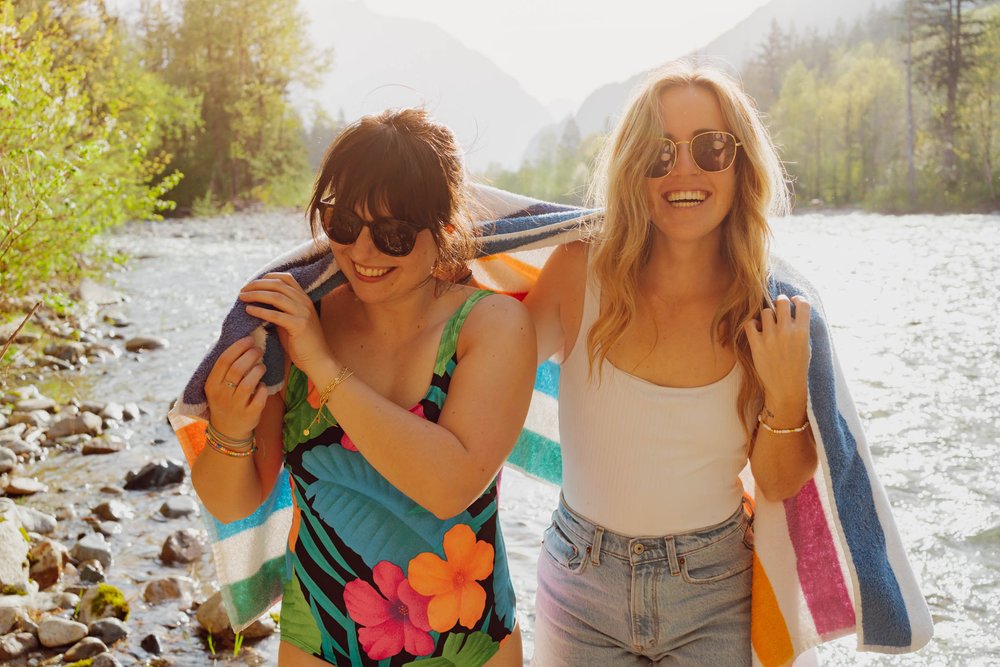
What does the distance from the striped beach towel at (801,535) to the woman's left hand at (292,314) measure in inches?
4.0

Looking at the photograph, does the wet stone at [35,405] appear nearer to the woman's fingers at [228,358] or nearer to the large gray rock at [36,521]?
the large gray rock at [36,521]

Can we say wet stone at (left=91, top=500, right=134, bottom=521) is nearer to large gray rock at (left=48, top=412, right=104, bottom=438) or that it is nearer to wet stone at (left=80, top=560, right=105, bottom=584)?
A: wet stone at (left=80, top=560, right=105, bottom=584)

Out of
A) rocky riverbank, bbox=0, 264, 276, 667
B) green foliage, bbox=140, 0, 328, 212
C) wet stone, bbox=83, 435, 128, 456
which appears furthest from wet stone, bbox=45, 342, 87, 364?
green foliage, bbox=140, 0, 328, 212

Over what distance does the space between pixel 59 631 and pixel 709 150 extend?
2853mm

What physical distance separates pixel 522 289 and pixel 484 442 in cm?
72

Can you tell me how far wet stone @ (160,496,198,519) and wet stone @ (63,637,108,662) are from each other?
1563mm

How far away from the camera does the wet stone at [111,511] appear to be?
4848 millimetres

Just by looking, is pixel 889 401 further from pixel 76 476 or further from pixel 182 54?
pixel 182 54

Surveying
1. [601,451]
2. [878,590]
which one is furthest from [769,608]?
[601,451]

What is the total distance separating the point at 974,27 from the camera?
→ 30.8m

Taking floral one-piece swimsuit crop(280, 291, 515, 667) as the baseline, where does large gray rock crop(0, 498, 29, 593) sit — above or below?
below

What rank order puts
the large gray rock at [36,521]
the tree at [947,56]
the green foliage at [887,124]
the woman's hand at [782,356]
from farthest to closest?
1. the tree at [947,56]
2. the green foliage at [887,124]
3. the large gray rock at [36,521]
4. the woman's hand at [782,356]

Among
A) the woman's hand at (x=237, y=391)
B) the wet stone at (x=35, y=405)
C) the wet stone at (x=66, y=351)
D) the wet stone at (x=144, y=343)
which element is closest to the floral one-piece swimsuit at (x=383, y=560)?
the woman's hand at (x=237, y=391)

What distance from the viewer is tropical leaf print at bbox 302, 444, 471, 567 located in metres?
1.75
